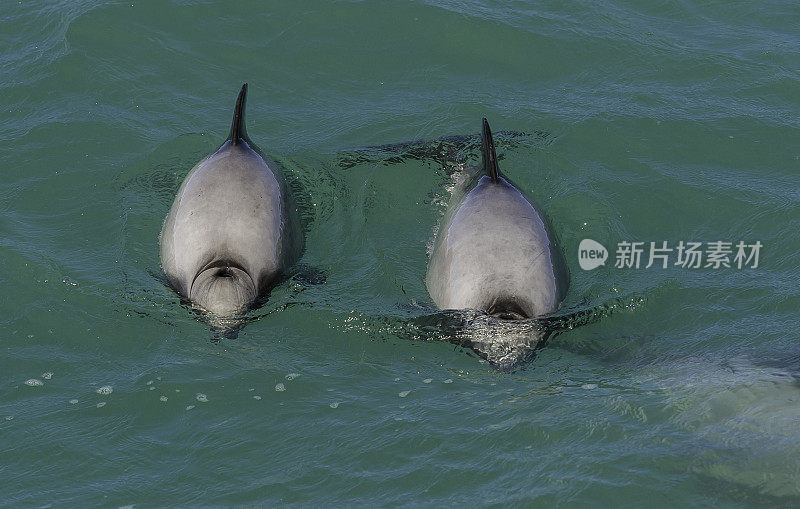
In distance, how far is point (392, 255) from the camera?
12.5 meters

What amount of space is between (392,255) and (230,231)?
2.02 meters

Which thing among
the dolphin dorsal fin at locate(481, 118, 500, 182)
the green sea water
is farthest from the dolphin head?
the dolphin dorsal fin at locate(481, 118, 500, 182)

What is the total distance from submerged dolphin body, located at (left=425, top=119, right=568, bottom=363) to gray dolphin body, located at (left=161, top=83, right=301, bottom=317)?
1.89m

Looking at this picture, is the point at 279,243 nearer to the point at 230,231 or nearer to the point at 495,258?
the point at 230,231

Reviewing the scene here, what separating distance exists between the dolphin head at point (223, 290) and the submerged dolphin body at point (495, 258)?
2094 millimetres

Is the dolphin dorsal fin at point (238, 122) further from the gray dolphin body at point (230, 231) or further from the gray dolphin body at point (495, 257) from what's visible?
the gray dolphin body at point (495, 257)

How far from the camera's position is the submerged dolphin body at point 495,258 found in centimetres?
1091

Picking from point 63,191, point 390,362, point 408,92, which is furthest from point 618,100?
point 63,191

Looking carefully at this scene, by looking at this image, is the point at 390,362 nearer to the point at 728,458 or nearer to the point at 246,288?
the point at 246,288

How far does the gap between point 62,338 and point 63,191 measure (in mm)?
3120

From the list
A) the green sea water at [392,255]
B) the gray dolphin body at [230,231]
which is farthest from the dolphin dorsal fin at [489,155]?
the gray dolphin body at [230,231]

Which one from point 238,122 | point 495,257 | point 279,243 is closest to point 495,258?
point 495,257

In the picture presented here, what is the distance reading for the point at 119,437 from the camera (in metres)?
9.33

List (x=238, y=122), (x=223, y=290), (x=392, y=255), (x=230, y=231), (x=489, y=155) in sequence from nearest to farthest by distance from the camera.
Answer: (x=223, y=290), (x=230, y=231), (x=489, y=155), (x=392, y=255), (x=238, y=122)
